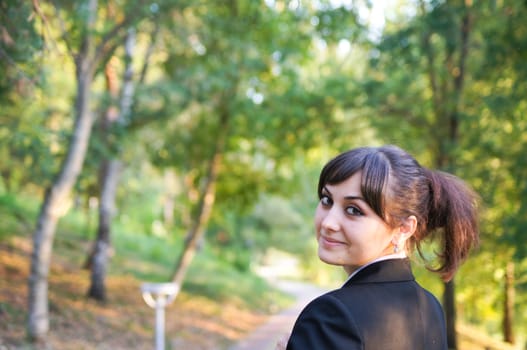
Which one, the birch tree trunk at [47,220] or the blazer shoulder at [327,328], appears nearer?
the blazer shoulder at [327,328]

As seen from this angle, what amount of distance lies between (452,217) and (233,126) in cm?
1198

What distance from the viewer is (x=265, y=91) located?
13031mm

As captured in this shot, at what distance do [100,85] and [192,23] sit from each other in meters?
6.53

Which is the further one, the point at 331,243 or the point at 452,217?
the point at 452,217

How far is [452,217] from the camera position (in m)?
1.94

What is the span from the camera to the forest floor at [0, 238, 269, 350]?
900cm

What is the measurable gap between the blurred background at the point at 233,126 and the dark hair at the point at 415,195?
5664 mm

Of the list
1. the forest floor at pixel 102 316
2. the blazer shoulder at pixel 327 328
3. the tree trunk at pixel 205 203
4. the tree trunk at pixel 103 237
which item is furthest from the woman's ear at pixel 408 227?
the tree trunk at pixel 205 203

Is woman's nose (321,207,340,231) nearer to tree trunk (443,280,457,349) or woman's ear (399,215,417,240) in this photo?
woman's ear (399,215,417,240)

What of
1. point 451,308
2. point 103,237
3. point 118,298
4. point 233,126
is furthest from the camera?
point 233,126

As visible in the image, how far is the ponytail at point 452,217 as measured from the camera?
189 cm

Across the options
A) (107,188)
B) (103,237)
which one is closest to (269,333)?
(103,237)

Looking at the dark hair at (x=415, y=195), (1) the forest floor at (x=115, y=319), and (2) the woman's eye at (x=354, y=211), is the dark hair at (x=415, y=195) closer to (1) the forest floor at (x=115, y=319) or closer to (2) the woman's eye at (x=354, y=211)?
(2) the woman's eye at (x=354, y=211)

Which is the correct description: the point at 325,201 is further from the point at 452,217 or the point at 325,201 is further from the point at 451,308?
the point at 451,308
